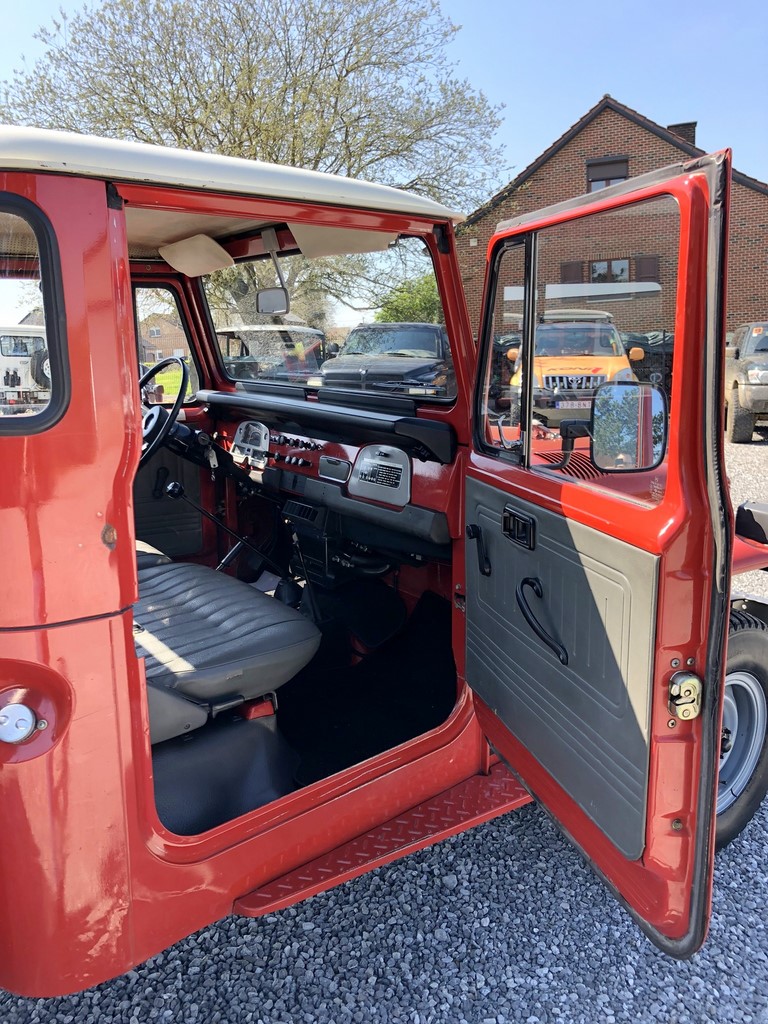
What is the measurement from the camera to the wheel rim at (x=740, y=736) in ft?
8.07

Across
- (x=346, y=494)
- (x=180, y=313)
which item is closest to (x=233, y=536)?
(x=180, y=313)

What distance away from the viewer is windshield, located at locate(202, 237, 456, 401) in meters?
2.34

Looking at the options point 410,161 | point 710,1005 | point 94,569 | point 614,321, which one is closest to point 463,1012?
point 710,1005

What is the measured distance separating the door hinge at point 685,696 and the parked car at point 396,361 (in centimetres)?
114

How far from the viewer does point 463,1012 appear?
75.1 inches

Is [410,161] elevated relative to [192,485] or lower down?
elevated

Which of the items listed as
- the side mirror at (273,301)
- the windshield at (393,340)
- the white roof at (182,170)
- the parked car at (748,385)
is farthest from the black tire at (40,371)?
the parked car at (748,385)

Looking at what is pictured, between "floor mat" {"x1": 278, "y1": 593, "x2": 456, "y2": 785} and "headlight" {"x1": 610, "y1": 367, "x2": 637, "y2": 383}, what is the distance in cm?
135

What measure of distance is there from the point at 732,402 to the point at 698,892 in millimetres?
10640

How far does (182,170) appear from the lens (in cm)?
158

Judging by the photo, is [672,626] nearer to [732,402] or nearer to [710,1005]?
[710,1005]

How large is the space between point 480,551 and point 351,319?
1129 mm

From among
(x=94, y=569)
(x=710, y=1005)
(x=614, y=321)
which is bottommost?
(x=710, y=1005)

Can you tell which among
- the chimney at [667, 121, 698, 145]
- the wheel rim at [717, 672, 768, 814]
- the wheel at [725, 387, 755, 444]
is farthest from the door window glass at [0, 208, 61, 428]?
the chimney at [667, 121, 698, 145]
